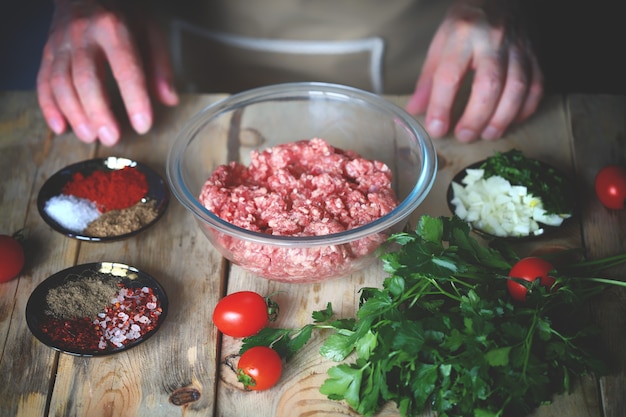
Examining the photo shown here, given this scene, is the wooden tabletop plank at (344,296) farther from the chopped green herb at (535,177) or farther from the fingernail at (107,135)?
the fingernail at (107,135)

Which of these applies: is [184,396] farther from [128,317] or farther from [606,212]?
[606,212]

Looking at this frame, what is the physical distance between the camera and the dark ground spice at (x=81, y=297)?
6.35 feet

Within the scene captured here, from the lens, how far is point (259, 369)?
177 centimetres

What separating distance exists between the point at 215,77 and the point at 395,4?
87cm

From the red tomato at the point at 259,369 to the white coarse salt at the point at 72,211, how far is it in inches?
29.3

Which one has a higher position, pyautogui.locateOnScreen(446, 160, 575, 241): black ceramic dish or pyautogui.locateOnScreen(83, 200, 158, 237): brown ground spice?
pyautogui.locateOnScreen(446, 160, 575, 241): black ceramic dish

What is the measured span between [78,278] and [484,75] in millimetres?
1500

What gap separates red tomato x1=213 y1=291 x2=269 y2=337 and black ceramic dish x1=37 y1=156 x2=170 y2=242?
17.3 inches

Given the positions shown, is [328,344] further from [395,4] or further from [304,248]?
[395,4]

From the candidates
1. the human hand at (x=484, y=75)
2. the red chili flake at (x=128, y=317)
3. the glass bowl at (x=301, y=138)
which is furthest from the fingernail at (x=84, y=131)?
the human hand at (x=484, y=75)

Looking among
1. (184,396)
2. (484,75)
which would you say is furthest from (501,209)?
(184,396)

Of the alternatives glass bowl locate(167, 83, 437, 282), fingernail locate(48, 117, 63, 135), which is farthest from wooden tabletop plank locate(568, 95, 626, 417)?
fingernail locate(48, 117, 63, 135)

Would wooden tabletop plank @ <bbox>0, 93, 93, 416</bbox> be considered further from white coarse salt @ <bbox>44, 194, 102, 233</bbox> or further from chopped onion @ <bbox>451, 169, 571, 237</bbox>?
chopped onion @ <bbox>451, 169, 571, 237</bbox>

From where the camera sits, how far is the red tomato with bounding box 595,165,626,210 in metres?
2.25
